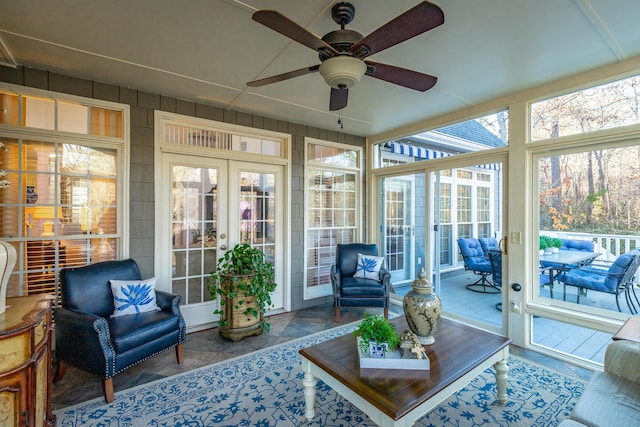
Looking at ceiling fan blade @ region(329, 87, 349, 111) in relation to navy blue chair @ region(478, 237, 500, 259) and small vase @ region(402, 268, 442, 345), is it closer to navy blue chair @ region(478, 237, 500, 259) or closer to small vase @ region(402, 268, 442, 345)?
small vase @ region(402, 268, 442, 345)

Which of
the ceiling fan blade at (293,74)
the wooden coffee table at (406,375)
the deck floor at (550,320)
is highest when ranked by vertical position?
the ceiling fan blade at (293,74)

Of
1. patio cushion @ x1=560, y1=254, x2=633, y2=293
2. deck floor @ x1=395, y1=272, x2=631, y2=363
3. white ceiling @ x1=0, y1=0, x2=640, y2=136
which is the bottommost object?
deck floor @ x1=395, y1=272, x2=631, y2=363

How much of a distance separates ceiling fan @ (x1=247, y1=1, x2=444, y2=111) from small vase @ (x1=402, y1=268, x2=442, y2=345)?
1.34 metres

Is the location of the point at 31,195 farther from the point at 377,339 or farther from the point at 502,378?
the point at 502,378

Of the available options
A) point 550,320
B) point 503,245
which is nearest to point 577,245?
point 503,245

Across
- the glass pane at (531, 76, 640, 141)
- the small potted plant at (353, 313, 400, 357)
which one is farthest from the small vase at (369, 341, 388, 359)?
the glass pane at (531, 76, 640, 141)

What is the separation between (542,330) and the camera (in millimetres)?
3307

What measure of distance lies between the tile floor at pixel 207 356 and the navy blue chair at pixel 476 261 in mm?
1454

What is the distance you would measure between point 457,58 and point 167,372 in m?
3.73

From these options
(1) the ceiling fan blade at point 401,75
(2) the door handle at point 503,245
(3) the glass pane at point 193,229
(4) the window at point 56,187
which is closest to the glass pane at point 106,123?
(4) the window at point 56,187

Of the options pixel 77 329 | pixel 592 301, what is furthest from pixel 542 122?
pixel 77 329

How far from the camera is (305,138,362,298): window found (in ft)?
14.9

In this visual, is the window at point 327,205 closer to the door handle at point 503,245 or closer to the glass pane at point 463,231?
the glass pane at point 463,231

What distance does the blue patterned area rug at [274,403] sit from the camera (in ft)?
6.63
